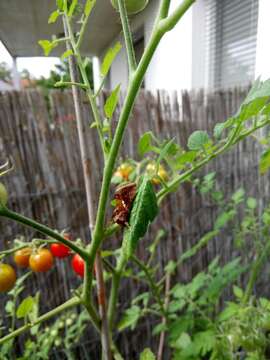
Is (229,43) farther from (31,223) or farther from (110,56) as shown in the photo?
(31,223)

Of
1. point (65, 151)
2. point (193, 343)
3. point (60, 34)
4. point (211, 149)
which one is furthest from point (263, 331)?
point (65, 151)

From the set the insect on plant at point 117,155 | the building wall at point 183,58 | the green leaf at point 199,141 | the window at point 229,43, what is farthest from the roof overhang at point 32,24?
the window at point 229,43

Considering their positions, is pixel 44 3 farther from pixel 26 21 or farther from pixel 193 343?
pixel 193 343

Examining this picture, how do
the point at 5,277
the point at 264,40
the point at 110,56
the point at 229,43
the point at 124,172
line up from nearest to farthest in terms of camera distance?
the point at 110,56 < the point at 5,277 < the point at 264,40 < the point at 124,172 < the point at 229,43

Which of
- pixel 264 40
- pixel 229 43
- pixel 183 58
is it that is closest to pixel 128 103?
pixel 264 40

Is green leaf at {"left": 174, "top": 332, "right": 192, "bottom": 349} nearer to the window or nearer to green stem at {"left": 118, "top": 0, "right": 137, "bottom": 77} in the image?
green stem at {"left": 118, "top": 0, "right": 137, "bottom": 77}

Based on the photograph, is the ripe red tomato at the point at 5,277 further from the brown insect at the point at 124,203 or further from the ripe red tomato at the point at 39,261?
the brown insect at the point at 124,203

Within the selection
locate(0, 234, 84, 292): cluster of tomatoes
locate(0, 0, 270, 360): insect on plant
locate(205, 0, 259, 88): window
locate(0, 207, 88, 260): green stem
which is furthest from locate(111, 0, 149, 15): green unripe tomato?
locate(205, 0, 259, 88): window
